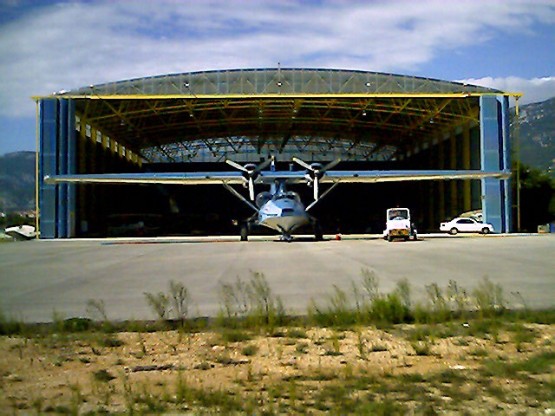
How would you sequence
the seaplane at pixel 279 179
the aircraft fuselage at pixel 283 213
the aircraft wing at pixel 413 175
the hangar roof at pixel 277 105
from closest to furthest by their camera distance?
the aircraft fuselage at pixel 283 213, the seaplane at pixel 279 179, the aircraft wing at pixel 413 175, the hangar roof at pixel 277 105

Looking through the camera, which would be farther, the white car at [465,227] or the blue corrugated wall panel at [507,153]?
the white car at [465,227]

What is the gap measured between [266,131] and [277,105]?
41.9 ft

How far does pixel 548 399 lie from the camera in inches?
224

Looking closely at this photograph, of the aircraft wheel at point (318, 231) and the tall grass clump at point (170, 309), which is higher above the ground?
the aircraft wheel at point (318, 231)

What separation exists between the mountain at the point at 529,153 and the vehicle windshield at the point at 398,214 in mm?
18915

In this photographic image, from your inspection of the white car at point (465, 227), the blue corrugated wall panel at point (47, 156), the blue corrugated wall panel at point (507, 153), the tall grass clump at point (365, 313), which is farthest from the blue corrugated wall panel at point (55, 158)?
the tall grass clump at point (365, 313)

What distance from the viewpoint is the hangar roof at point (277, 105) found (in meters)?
44.3

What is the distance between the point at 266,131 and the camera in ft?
202

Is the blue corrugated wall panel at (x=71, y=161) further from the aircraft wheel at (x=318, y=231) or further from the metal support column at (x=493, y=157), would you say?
the metal support column at (x=493, y=157)

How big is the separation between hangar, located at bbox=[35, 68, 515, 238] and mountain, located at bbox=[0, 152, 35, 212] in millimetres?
2829

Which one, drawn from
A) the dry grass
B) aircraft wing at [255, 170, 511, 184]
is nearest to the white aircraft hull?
aircraft wing at [255, 170, 511, 184]

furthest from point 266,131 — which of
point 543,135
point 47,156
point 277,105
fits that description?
point 543,135

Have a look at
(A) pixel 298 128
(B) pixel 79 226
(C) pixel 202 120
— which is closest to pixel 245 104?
(C) pixel 202 120

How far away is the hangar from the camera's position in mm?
44219
